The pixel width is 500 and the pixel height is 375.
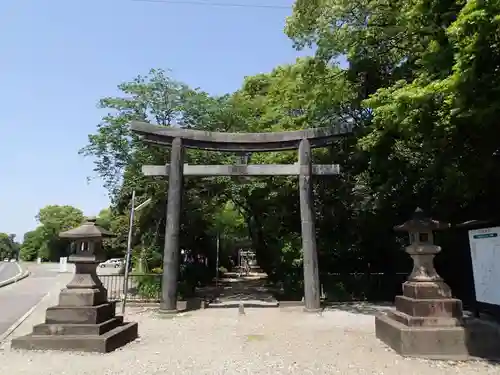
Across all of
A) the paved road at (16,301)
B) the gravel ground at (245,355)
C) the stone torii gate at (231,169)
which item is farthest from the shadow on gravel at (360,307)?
the paved road at (16,301)

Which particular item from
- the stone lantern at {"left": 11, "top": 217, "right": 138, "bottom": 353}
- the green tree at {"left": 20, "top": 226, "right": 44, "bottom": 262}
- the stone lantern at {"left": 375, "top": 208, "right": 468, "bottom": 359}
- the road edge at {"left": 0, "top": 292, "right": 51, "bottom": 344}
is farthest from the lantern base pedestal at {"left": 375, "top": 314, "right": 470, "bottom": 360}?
the green tree at {"left": 20, "top": 226, "right": 44, "bottom": 262}

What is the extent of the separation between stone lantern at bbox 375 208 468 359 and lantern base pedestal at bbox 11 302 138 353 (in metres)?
5.16

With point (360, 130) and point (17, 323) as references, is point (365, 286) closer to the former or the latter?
point (360, 130)

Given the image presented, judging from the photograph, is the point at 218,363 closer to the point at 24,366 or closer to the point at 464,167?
the point at 24,366

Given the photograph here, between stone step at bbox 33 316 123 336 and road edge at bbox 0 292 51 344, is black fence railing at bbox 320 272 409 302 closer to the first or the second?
stone step at bbox 33 316 123 336

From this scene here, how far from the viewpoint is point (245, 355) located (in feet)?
22.5

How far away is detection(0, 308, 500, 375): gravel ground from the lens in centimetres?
595

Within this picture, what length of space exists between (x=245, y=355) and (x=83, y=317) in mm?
3030

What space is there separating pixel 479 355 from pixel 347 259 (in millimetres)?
8611

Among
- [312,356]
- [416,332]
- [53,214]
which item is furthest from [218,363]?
[53,214]

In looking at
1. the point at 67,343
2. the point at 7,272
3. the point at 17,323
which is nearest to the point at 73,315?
the point at 67,343

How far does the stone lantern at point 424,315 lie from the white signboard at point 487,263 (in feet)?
3.56

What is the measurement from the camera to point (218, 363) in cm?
636

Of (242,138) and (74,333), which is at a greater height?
(242,138)
